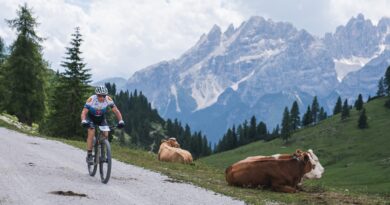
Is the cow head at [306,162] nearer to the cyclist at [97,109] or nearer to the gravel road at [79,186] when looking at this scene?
the gravel road at [79,186]

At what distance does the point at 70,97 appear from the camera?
55594mm

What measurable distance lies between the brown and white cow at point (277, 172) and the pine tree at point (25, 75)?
1842 inches

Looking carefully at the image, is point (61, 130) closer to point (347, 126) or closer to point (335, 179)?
point (335, 179)

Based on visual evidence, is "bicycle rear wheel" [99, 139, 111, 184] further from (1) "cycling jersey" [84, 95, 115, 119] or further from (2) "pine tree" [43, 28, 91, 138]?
(2) "pine tree" [43, 28, 91, 138]

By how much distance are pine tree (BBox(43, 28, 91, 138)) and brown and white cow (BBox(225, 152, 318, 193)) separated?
38.1 meters

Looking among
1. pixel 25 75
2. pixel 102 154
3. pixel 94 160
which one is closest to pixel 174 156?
pixel 94 160

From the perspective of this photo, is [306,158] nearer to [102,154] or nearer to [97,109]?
[102,154]

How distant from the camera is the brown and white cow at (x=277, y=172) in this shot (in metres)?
17.9

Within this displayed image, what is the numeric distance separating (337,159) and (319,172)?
151631mm

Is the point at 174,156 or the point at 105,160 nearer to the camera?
the point at 105,160

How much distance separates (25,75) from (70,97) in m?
8.80

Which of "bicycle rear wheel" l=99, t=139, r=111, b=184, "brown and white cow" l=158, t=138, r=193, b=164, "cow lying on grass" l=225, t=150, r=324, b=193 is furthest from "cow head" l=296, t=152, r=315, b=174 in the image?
"brown and white cow" l=158, t=138, r=193, b=164

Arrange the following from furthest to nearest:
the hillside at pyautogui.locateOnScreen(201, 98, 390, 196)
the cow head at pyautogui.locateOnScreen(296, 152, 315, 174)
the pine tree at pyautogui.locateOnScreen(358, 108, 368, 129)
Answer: the pine tree at pyautogui.locateOnScreen(358, 108, 368, 129) → the hillside at pyautogui.locateOnScreen(201, 98, 390, 196) → the cow head at pyautogui.locateOnScreen(296, 152, 315, 174)

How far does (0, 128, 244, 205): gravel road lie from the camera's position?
1200 cm
